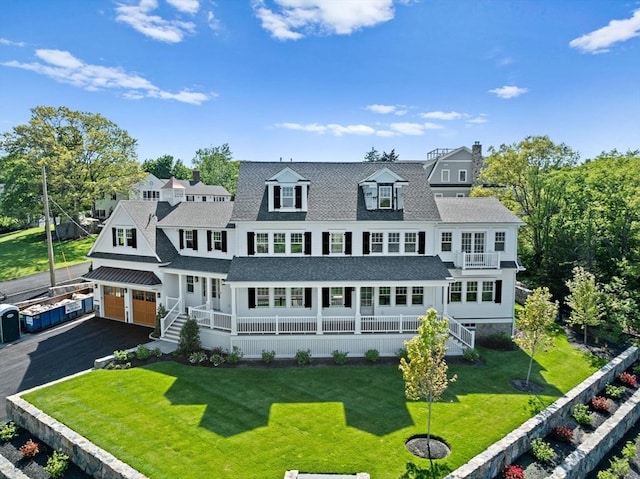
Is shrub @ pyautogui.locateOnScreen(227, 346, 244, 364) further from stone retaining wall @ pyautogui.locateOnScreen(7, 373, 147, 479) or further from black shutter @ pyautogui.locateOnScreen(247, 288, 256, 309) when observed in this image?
stone retaining wall @ pyautogui.locateOnScreen(7, 373, 147, 479)

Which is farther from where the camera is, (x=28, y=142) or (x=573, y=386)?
(x=28, y=142)

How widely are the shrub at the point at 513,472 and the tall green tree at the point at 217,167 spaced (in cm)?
8271

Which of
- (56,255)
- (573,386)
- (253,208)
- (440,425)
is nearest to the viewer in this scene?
(440,425)

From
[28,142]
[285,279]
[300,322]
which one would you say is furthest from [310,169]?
[28,142]

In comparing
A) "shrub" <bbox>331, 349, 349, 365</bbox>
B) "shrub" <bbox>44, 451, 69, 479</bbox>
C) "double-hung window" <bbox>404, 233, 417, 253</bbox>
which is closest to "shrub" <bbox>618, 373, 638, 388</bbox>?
"double-hung window" <bbox>404, 233, 417, 253</bbox>

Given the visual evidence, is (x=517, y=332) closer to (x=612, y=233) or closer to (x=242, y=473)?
(x=612, y=233)

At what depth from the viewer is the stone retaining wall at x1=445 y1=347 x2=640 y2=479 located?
12.7 metres

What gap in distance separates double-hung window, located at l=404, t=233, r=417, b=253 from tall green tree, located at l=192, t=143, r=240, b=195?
71.6 m

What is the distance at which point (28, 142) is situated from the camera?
1817 inches

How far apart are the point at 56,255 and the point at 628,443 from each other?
4786 centimetres

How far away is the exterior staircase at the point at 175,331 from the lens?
22594mm

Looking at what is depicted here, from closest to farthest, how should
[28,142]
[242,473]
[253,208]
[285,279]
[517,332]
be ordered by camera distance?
[242,473] → [285,279] → [253,208] → [517,332] → [28,142]

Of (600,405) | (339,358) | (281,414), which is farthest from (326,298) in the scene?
(600,405)

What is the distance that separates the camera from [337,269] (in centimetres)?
2202
